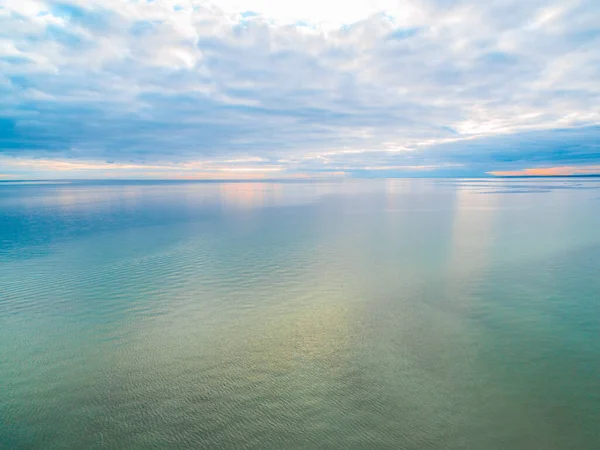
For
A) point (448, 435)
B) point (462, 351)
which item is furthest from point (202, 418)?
point (462, 351)

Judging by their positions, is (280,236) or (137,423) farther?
(280,236)

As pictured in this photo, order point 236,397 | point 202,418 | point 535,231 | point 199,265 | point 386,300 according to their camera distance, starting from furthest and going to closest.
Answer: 1. point 535,231
2. point 199,265
3. point 386,300
4. point 236,397
5. point 202,418

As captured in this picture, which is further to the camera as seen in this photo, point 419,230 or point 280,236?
point 419,230

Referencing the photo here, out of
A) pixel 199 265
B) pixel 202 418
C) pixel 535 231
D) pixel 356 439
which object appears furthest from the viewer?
pixel 535 231

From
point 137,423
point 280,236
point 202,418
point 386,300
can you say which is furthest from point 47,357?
point 280,236

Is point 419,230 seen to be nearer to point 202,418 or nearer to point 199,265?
point 199,265

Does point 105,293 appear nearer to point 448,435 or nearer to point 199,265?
point 199,265
